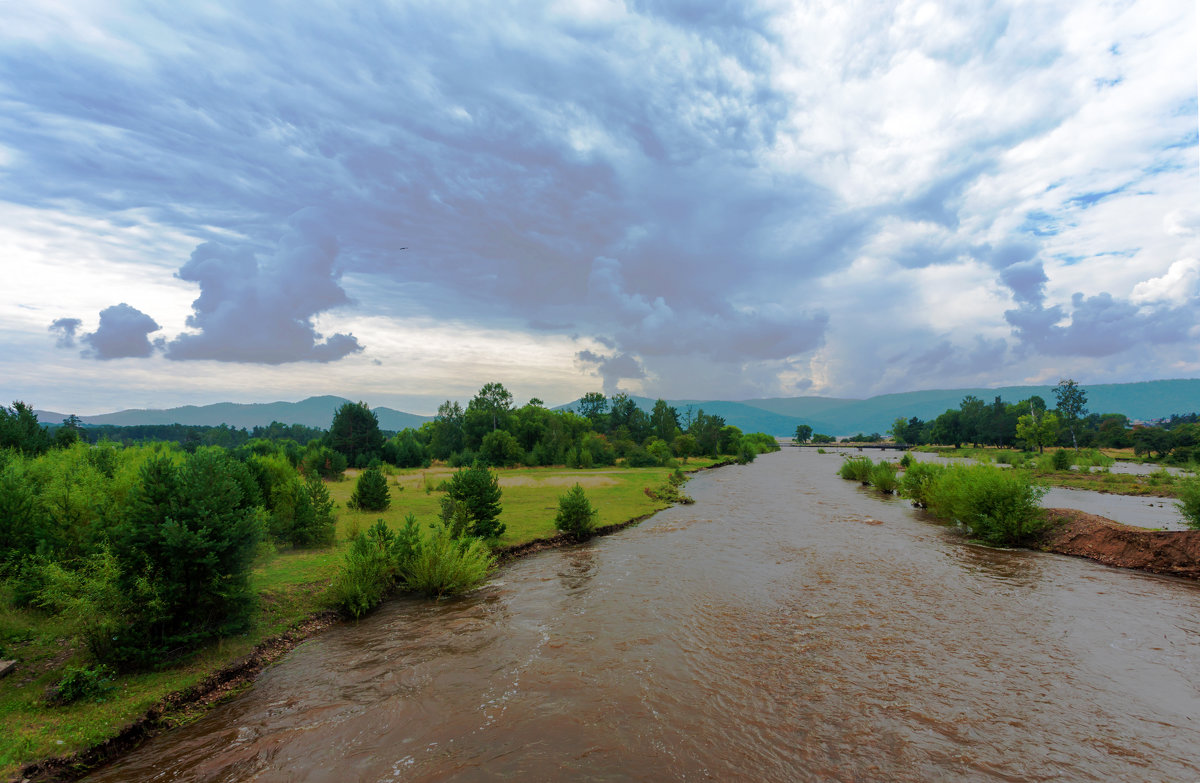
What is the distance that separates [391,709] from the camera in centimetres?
878

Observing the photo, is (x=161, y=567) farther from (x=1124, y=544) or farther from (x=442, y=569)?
(x=1124, y=544)

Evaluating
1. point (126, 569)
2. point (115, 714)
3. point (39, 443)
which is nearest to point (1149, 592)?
point (115, 714)

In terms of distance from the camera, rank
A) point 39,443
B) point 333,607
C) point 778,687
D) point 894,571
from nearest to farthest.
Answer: point 778,687, point 333,607, point 894,571, point 39,443

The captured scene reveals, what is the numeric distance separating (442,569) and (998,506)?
25.2 meters

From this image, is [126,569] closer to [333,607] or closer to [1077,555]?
[333,607]

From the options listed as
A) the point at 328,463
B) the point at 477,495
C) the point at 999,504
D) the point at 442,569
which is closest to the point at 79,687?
the point at 442,569

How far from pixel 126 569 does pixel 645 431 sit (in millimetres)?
95848

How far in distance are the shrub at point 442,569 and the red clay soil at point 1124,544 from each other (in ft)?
80.6

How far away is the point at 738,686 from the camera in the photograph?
969 centimetres

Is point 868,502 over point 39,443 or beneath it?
beneath

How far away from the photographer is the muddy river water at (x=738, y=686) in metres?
7.32

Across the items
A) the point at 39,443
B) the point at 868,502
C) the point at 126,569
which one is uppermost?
the point at 39,443

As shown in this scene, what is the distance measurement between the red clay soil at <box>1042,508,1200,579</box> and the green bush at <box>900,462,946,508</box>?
907 cm

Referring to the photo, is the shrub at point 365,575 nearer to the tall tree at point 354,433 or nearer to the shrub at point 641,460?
the tall tree at point 354,433
